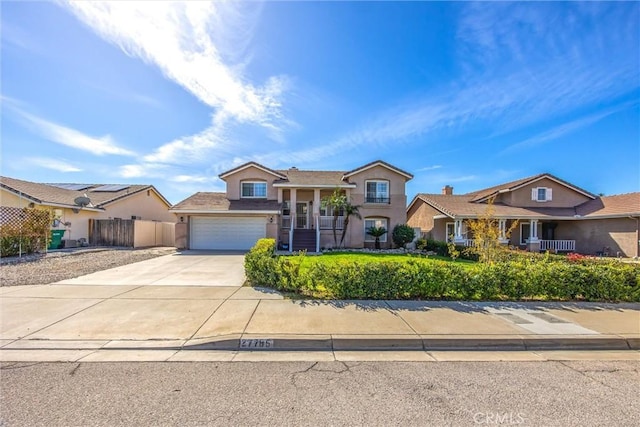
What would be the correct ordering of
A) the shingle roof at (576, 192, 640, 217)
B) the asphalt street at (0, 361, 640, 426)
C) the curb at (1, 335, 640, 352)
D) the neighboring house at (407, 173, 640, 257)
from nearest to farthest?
the asphalt street at (0, 361, 640, 426), the curb at (1, 335, 640, 352), the shingle roof at (576, 192, 640, 217), the neighboring house at (407, 173, 640, 257)

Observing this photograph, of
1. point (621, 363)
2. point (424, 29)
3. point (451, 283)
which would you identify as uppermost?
point (424, 29)

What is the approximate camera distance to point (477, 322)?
538 cm

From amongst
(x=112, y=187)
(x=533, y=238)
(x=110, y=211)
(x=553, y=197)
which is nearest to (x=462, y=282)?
(x=533, y=238)

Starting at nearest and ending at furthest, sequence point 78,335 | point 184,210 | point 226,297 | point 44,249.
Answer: point 78,335
point 226,297
point 44,249
point 184,210

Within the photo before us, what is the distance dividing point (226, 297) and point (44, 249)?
14279 millimetres

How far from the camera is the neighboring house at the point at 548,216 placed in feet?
65.0

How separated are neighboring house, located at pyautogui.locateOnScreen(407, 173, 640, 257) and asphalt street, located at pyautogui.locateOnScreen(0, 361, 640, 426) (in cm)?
1792

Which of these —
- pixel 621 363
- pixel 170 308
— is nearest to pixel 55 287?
pixel 170 308

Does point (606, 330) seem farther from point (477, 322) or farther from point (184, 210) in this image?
point (184, 210)

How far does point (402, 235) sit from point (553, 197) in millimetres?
13902

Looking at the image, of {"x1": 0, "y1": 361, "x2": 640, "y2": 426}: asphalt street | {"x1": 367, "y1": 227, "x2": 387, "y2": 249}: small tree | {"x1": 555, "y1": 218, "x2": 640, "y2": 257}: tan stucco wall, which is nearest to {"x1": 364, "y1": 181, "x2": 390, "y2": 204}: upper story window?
{"x1": 367, "y1": 227, "x2": 387, "y2": 249}: small tree

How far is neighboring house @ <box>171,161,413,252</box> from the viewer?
61.6 ft

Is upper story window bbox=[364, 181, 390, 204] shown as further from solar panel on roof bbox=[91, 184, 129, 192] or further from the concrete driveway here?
solar panel on roof bbox=[91, 184, 129, 192]

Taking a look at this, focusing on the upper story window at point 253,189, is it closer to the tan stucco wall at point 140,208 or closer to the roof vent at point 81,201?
the tan stucco wall at point 140,208
